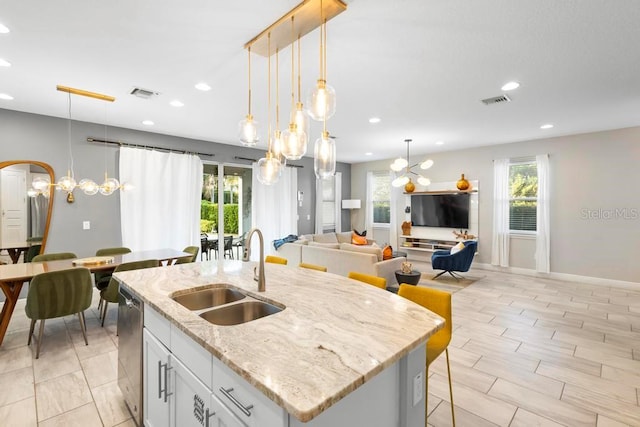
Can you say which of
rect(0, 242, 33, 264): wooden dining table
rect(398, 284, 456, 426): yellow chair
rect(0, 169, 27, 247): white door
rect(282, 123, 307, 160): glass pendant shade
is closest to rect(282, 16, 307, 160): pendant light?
rect(282, 123, 307, 160): glass pendant shade

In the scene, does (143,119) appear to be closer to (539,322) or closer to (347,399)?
(347,399)

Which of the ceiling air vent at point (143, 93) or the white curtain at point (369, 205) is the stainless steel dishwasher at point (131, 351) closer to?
the ceiling air vent at point (143, 93)

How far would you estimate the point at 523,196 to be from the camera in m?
6.42

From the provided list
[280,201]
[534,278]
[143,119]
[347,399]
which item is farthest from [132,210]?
[534,278]

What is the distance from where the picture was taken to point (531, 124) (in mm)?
4988

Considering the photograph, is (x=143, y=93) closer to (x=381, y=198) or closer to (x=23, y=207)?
(x=23, y=207)

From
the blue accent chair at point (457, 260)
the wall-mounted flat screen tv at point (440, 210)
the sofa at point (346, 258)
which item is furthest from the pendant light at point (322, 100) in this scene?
the wall-mounted flat screen tv at point (440, 210)

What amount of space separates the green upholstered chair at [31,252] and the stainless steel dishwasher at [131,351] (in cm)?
344

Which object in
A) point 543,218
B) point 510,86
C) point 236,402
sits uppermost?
point 510,86

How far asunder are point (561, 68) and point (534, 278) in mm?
4542

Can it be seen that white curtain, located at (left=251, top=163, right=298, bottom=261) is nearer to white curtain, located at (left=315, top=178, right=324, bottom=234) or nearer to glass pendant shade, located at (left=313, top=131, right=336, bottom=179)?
white curtain, located at (left=315, top=178, right=324, bottom=234)

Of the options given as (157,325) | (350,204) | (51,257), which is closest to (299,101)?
(157,325)

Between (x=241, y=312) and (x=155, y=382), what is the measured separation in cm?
61

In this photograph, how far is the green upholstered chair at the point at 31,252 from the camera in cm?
439
